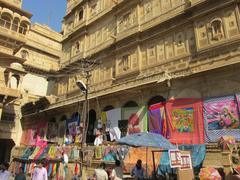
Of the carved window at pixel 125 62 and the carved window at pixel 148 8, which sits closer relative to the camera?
the carved window at pixel 125 62

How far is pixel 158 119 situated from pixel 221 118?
11.3ft

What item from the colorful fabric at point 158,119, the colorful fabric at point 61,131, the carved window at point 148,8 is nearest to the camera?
the colorful fabric at point 158,119

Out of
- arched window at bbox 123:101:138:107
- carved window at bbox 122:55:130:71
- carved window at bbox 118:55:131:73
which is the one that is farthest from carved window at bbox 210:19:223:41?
carved window at bbox 122:55:130:71

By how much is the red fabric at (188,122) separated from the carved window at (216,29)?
454 cm

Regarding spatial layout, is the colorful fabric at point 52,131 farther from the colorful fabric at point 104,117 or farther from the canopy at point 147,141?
the canopy at point 147,141

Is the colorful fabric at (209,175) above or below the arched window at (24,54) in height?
below

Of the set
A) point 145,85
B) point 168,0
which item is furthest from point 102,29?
point 145,85

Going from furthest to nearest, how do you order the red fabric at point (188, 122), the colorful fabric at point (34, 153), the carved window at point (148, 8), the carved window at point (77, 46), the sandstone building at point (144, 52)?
the carved window at point (77, 46), the colorful fabric at point (34, 153), the carved window at point (148, 8), the sandstone building at point (144, 52), the red fabric at point (188, 122)

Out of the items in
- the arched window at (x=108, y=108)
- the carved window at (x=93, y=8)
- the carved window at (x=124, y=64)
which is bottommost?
the arched window at (x=108, y=108)

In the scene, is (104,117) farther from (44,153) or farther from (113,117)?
(44,153)

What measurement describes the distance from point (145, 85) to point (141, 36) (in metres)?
5.92

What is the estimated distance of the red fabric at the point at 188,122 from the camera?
11.3 meters

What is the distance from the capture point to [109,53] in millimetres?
20516

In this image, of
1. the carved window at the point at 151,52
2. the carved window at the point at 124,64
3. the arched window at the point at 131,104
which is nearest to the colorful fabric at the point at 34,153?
the arched window at the point at 131,104
